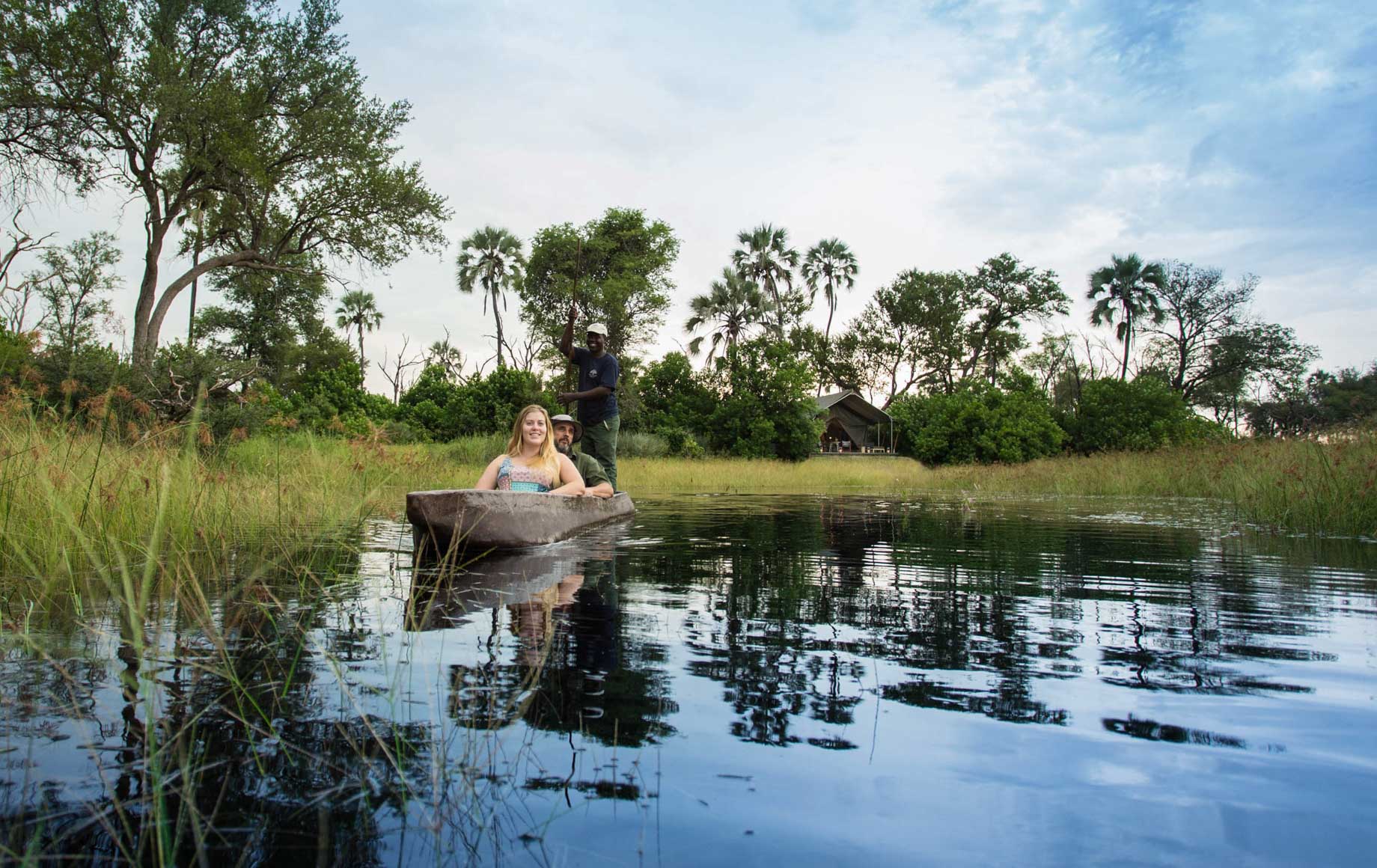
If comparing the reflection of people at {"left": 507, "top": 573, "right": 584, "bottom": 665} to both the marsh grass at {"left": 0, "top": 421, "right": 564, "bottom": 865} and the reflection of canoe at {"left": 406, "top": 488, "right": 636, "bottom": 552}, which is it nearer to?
the marsh grass at {"left": 0, "top": 421, "right": 564, "bottom": 865}

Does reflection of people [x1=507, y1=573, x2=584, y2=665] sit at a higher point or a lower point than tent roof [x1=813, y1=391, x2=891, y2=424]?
lower

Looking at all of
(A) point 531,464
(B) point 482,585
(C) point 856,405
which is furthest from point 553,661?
(C) point 856,405

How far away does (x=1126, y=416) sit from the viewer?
36.0 m

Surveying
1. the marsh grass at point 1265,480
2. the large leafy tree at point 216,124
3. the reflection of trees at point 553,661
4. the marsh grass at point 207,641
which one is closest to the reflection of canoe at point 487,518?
the marsh grass at point 207,641

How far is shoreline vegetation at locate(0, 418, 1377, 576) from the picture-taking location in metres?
4.98

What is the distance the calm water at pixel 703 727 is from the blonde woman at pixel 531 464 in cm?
296

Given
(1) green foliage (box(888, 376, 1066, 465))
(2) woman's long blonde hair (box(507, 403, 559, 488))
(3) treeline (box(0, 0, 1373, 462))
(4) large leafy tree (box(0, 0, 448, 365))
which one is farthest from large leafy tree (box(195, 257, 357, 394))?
(2) woman's long blonde hair (box(507, 403, 559, 488))

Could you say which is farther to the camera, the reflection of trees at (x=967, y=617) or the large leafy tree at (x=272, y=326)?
the large leafy tree at (x=272, y=326)

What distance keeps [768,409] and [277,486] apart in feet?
94.6

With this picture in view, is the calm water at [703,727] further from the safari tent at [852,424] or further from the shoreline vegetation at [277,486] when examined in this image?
the safari tent at [852,424]

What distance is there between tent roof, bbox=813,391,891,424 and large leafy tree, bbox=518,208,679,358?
11.1 m

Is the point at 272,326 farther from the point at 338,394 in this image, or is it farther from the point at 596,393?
the point at 596,393

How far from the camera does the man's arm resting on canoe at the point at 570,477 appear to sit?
815 centimetres

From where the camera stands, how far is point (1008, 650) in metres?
3.60
